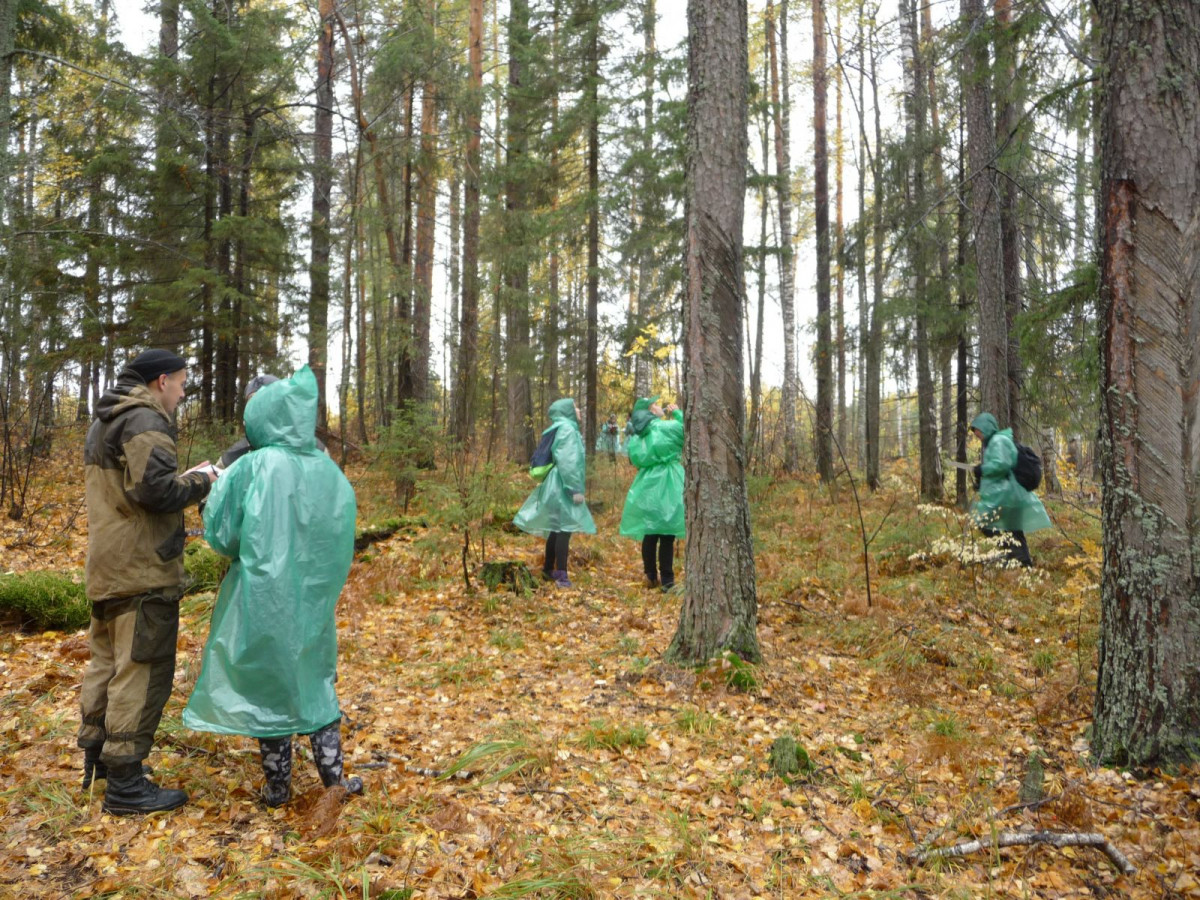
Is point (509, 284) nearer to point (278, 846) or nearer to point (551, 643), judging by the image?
point (551, 643)

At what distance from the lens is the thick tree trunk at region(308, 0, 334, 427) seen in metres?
12.6

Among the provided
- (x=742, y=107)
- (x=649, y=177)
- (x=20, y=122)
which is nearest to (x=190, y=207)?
(x=20, y=122)

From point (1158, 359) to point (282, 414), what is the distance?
4.33m

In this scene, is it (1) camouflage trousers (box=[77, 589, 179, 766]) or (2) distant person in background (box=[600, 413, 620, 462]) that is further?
(2) distant person in background (box=[600, 413, 620, 462])

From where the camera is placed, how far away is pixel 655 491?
24.3 feet

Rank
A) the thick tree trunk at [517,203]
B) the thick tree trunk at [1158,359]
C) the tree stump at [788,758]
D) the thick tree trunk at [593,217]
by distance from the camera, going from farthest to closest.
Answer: the thick tree trunk at [517,203] < the thick tree trunk at [593,217] < the tree stump at [788,758] < the thick tree trunk at [1158,359]

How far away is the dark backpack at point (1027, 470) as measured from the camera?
764cm

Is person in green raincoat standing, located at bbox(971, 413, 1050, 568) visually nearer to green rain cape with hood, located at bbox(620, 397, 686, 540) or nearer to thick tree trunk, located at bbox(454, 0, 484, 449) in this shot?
green rain cape with hood, located at bbox(620, 397, 686, 540)

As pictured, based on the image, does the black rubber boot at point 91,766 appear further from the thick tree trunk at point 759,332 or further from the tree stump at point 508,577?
the thick tree trunk at point 759,332

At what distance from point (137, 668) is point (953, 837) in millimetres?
3739

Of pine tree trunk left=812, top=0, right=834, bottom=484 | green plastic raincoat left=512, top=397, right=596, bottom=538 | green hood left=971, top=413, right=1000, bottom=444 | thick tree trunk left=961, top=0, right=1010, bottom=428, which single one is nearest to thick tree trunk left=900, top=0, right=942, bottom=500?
pine tree trunk left=812, top=0, right=834, bottom=484

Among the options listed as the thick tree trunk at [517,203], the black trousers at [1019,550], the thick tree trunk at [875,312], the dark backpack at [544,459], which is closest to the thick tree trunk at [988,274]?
the thick tree trunk at [875,312]

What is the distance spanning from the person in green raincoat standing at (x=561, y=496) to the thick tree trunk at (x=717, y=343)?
256cm

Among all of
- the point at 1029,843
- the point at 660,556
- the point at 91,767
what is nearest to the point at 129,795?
the point at 91,767
